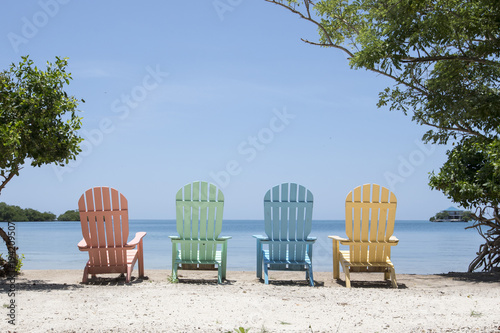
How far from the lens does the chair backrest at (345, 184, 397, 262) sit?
20.2 ft

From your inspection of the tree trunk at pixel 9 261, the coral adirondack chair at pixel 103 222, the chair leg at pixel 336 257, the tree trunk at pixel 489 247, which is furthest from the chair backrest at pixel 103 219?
the tree trunk at pixel 489 247

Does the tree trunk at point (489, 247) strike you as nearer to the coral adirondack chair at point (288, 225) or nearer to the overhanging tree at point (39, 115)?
the coral adirondack chair at point (288, 225)

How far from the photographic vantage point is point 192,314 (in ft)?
12.5

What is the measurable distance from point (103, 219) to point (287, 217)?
92.8 inches

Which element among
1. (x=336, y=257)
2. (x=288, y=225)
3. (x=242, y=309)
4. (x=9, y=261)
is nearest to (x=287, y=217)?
(x=288, y=225)

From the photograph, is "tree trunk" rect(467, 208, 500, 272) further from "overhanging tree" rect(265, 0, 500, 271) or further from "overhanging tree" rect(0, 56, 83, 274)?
"overhanging tree" rect(0, 56, 83, 274)

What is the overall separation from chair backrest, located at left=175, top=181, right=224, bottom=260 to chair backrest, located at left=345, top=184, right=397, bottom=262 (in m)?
1.72

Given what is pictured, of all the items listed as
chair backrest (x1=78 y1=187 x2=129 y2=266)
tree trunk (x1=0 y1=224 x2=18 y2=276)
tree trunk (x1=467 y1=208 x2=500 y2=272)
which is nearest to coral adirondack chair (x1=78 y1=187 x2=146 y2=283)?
chair backrest (x1=78 y1=187 x2=129 y2=266)

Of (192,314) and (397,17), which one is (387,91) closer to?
(397,17)

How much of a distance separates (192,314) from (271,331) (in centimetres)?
75

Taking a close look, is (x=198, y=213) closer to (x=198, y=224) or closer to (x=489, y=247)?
(x=198, y=224)

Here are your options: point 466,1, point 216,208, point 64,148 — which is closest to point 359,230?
point 216,208

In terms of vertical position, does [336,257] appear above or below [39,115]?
below

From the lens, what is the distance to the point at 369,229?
6211 millimetres
